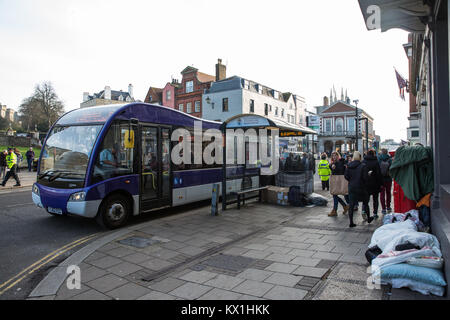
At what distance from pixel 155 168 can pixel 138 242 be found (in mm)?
2741

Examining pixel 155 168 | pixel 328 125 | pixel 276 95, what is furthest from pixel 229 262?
pixel 328 125

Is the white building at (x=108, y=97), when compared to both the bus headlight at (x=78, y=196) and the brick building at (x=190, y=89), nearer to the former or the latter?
the brick building at (x=190, y=89)

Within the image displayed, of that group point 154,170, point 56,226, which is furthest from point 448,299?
point 56,226

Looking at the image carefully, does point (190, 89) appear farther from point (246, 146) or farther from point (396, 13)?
point (396, 13)

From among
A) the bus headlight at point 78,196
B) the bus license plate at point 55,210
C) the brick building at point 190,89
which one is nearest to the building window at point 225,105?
the brick building at point 190,89

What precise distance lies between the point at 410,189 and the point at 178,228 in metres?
4.90

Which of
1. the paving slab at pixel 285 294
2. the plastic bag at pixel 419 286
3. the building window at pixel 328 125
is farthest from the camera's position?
the building window at pixel 328 125

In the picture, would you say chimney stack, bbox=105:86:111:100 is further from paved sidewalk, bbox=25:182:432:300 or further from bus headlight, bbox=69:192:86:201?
bus headlight, bbox=69:192:86:201

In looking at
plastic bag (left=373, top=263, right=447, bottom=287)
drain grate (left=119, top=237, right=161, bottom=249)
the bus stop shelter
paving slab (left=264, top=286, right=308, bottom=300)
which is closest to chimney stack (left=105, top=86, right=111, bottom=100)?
the bus stop shelter

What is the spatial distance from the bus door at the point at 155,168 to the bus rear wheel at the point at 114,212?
57 cm

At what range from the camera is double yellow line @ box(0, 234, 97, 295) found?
4169 mm

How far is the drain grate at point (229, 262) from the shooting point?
4.71m
